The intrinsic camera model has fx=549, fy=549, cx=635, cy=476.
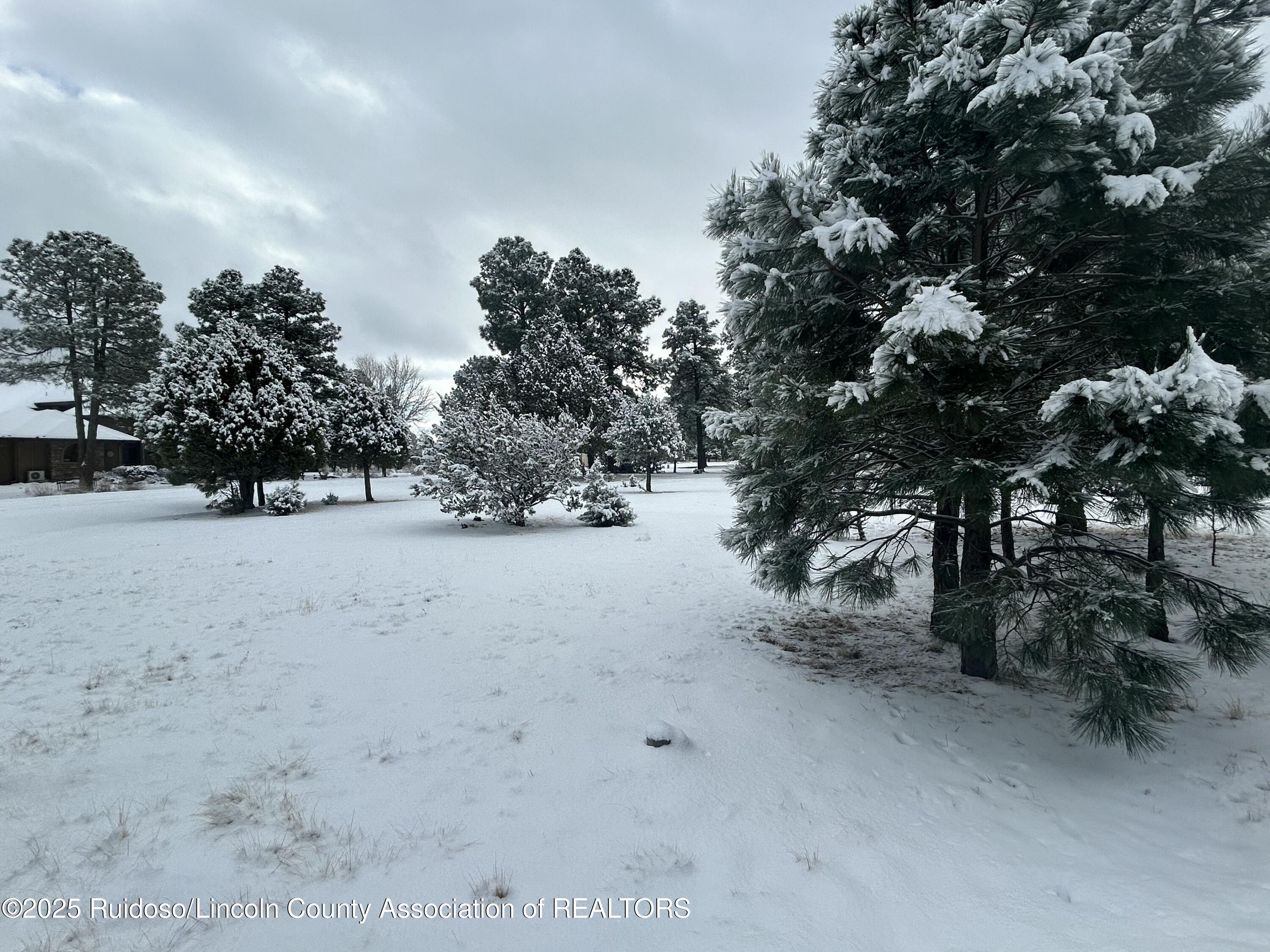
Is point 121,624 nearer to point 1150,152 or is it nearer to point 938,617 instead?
point 938,617

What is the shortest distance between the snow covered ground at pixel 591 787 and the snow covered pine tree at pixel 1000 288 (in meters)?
0.65

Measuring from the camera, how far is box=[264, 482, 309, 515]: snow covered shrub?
16.3 m

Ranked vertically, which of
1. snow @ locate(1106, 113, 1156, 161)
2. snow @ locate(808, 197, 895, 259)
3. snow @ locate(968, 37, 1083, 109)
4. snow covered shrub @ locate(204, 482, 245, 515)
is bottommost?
snow covered shrub @ locate(204, 482, 245, 515)

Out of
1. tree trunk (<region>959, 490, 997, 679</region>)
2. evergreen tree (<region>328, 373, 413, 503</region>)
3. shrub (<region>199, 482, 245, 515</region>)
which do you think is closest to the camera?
tree trunk (<region>959, 490, 997, 679</region>)

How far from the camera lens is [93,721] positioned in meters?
3.62

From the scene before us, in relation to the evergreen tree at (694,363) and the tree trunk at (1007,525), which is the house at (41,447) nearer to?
the evergreen tree at (694,363)

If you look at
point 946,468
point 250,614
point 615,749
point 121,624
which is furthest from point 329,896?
point 121,624

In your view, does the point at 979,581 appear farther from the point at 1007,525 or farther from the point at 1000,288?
the point at 1000,288

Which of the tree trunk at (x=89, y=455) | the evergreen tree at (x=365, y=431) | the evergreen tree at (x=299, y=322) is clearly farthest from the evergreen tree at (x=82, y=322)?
the evergreen tree at (x=365, y=431)

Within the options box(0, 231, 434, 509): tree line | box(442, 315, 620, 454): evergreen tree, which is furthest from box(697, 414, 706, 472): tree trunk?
box(0, 231, 434, 509): tree line

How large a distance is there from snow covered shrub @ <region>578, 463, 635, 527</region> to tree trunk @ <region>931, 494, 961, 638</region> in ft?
29.3

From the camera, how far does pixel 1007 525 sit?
4.52 metres

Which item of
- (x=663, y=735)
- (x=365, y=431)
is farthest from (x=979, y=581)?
(x=365, y=431)

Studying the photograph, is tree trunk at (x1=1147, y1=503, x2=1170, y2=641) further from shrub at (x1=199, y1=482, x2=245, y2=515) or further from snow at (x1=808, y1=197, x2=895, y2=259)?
shrub at (x1=199, y1=482, x2=245, y2=515)
